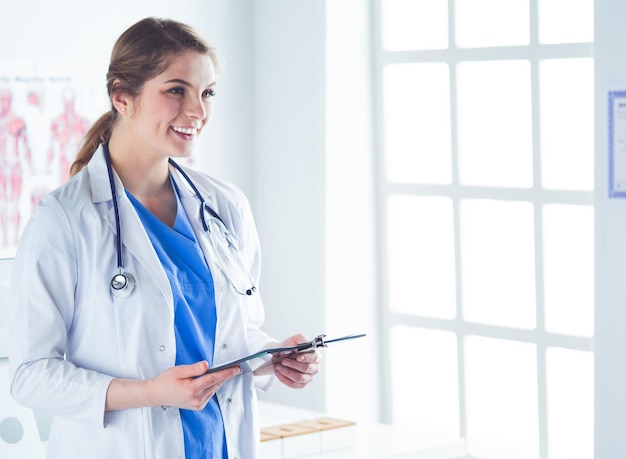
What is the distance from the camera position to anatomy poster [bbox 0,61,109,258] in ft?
9.89

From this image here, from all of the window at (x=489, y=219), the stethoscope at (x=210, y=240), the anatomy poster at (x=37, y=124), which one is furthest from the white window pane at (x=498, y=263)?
the stethoscope at (x=210, y=240)

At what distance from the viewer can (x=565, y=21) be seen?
3080 mm

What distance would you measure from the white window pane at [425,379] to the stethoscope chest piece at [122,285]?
1.87 metres

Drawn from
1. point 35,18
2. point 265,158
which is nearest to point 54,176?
point 35,18

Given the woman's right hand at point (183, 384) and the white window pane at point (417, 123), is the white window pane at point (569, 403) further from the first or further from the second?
the woman's right hand at point (183, 384)

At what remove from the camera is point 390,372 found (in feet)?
11.9

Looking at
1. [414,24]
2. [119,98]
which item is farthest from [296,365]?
[414,24]

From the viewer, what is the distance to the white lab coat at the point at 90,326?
5.54 ft

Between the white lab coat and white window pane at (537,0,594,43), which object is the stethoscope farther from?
white window pane at (537,0,594,43)

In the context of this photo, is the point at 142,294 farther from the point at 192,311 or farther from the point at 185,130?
the point at 185,130

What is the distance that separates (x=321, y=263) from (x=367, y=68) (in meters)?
0.69

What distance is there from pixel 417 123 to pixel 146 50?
1826 mm
